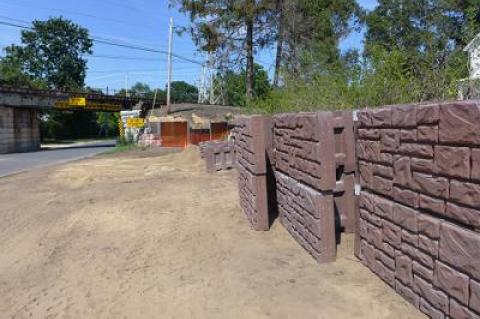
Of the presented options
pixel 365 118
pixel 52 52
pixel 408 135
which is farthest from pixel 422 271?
pixel 52 52

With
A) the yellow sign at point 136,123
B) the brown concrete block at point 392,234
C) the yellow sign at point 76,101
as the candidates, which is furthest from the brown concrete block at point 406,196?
the yellow sign at point 76,101

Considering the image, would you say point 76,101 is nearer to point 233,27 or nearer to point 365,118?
point 233,27

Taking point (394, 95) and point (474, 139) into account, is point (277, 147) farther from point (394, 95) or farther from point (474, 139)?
point (474, 139)

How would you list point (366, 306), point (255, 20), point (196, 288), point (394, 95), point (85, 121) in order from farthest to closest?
1. point (85, 121)
2. point (255, 20)
3. point (394, 95)
4. point (196, 288)
5. point (366, 306)

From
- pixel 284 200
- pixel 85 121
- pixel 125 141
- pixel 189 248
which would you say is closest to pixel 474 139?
pixel 284 200

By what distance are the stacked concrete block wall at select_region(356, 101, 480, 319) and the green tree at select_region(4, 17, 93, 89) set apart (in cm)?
8568

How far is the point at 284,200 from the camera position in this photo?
644 centimetres

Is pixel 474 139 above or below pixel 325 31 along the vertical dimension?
below

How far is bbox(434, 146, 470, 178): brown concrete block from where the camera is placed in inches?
120

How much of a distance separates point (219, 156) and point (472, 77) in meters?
8.84

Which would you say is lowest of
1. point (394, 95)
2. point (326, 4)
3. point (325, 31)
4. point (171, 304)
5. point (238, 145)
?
point (171, 304)

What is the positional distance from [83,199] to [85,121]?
7590 centimetres

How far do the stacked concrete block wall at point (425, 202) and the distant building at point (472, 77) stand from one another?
2.86m

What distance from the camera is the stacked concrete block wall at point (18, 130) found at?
42.6 metres
